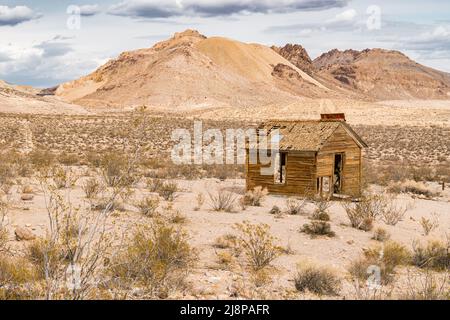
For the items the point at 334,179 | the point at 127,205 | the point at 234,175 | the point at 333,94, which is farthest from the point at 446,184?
the point at 333,94

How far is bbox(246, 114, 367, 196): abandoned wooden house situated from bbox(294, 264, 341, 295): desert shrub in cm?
764

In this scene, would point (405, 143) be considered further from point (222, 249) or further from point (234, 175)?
point (222, 249)

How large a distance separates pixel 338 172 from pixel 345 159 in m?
0.98

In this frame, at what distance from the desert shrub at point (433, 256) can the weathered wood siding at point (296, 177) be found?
5748 mm

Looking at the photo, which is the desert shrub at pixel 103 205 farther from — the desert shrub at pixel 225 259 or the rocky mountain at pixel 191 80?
the rocky mountain at pixel 191 80

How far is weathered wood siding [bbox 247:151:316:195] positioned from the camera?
52.5ft

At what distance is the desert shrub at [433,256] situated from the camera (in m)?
9.82

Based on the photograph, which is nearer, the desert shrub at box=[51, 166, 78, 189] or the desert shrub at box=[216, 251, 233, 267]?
the desert shrub at box=[51, 166, 78, 189]

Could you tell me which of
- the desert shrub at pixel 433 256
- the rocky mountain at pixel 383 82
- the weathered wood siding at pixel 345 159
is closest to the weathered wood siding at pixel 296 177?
the weathered wood siding at pixel 345 159

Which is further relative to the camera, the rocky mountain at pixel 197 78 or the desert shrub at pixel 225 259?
the rocky mountain at pixel 197 78

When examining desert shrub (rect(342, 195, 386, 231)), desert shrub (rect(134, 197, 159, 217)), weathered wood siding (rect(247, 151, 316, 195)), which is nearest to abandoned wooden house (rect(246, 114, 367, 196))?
weathered wood siding (rect(247, 151, 316, 195))

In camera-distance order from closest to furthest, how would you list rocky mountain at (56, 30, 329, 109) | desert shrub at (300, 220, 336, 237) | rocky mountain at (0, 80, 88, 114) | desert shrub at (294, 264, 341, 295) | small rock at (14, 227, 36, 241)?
desert shrub at (294, 264, 341, 295), small rock at (14, 227, 36, 241), desert shrub at (300, 220, 336, 237), rocky mountain at (0, 80, 88, 114), rocky mountain at (56, 30, 329, 109)

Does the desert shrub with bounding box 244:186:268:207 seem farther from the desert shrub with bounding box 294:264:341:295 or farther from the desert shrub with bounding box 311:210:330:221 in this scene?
the desert shrub with bounding box 294:264:341:295

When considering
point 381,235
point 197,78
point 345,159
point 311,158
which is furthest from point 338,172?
point 197,78
